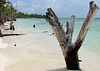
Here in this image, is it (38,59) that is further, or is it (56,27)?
(38,59)

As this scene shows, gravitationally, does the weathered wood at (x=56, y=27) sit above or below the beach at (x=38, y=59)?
above

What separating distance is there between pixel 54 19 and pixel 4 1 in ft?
101

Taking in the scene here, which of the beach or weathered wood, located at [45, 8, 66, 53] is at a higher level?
weathered wood, located at [45, 8, 66, 53]

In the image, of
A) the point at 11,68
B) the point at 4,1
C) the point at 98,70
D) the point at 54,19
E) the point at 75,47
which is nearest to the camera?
the point at 75,47

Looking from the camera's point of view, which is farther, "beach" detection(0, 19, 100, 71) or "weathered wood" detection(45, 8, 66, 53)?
"beach" detection(0, 19, 100, 71)

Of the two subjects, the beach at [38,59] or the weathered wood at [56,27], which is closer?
the weathered wood at [56,27]

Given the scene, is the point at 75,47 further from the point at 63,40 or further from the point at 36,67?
the point at 36,67

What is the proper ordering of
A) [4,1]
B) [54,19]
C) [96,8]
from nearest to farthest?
[96,8] < [54,19] < [4,1]

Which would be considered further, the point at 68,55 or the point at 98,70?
the point at 98,70

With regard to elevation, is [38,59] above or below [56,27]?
Result: below

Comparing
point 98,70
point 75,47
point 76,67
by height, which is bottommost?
point 98,70

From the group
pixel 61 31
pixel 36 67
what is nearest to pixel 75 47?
pixel 61 31

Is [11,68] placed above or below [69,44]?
below

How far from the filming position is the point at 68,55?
5.05 m
